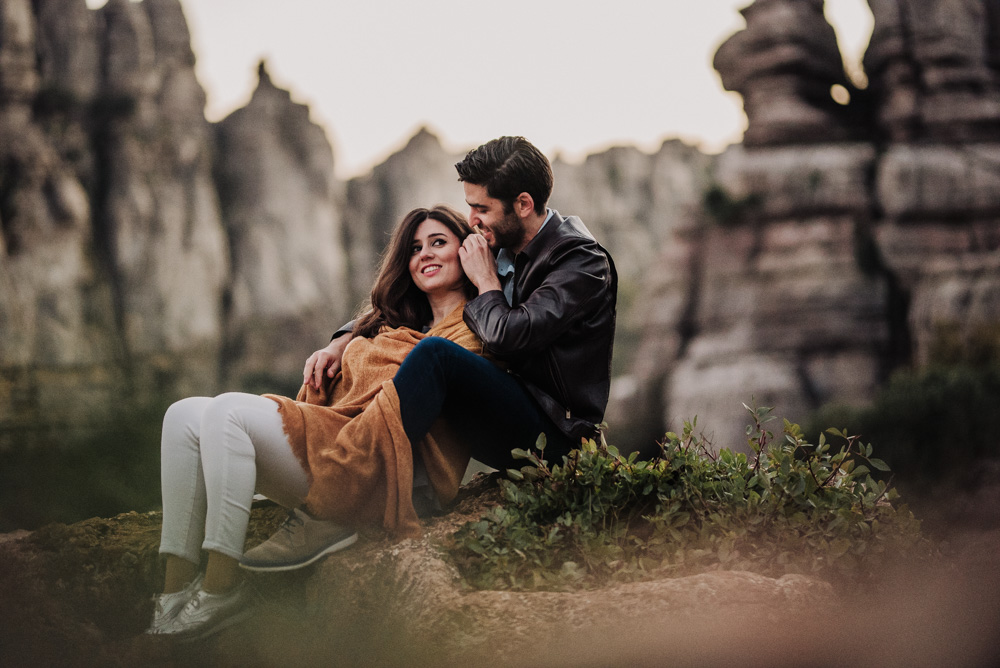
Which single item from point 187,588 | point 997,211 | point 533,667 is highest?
point 997,211

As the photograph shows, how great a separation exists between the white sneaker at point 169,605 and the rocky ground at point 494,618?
50 mm

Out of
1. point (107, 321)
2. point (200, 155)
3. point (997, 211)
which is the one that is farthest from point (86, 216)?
point (997, 211)

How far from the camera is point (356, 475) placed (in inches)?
115

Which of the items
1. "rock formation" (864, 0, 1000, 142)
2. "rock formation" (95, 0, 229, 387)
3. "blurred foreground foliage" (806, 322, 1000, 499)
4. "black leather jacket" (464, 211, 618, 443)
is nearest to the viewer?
"black leather jacket" (464, 211, 618, 443)

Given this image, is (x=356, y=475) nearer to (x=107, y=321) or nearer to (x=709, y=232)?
(x=709, y=232)

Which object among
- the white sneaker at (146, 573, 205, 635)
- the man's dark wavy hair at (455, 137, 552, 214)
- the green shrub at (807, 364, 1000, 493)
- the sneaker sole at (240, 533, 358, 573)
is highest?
the man's dark wavy hair at (455, 137, 552, 214)

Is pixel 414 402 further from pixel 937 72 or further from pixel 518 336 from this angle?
pixel 937 72

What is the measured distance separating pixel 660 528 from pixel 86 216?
23.5 m

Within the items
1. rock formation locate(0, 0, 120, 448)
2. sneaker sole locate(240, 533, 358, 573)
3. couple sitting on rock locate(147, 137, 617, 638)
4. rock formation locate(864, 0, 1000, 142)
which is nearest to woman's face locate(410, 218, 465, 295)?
couple sitting on rock locate(147, 137, 617, 638)

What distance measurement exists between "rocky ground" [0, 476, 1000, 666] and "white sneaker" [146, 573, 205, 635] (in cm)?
5

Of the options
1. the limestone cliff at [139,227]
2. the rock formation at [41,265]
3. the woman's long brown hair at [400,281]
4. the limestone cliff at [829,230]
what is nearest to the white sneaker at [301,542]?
the woman's long brown hair at [400,281]

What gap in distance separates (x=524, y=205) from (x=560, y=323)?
0.50m

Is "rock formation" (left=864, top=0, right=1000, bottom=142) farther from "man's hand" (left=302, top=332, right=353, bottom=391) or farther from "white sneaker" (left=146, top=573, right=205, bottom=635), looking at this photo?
"white sneaker" (left=146, top=573, right=205, bottom=635)

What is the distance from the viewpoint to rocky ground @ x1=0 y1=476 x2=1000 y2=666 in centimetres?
247
